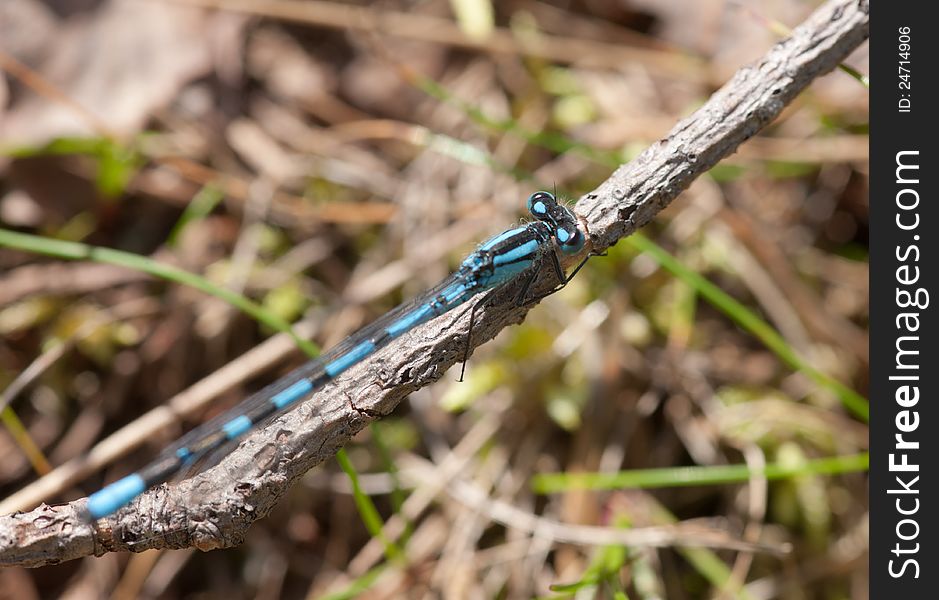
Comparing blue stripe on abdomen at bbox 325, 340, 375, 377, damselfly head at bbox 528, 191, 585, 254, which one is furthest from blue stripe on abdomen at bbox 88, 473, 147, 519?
damselfly head at bbox 528, 191, 585, 254

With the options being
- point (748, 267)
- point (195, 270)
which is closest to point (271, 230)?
point (195, 270)

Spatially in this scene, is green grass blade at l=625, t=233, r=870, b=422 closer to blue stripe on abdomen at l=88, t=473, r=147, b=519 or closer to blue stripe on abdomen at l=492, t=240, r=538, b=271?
blue stripe on abdomen at l=492, t=240, r=538, b=271

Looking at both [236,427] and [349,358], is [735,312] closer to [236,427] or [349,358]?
[349,358]

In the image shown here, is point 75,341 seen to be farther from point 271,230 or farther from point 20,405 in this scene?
point 271,230

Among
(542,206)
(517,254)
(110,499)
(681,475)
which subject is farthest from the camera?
(681,475)

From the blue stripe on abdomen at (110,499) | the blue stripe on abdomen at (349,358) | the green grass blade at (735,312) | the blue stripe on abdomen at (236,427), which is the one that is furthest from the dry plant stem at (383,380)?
the green grass blade at (735,312)

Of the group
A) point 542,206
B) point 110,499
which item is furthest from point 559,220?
point 110,499

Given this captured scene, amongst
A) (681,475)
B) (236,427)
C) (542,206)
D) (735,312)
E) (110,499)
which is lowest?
(110,499)

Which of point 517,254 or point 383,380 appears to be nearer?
point 383,380
